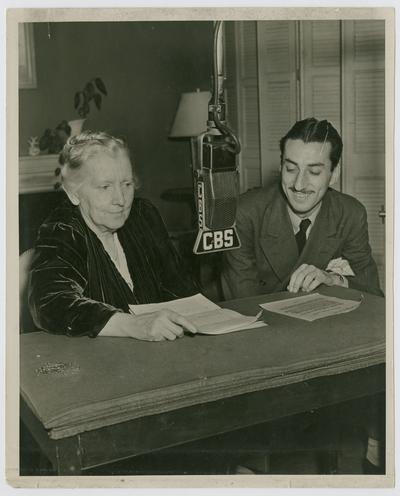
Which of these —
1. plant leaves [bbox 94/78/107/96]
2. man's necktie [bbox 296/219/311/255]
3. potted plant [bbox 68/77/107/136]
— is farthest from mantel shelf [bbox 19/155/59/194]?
plant leaves [bbox 94/78/107/96]

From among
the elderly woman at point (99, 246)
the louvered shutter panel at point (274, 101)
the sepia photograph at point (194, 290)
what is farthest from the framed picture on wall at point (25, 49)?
the louvered shutter panel at point (274, 101)

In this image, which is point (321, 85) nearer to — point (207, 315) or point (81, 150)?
point (81, 150)

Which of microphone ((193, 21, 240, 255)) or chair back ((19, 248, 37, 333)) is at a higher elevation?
microphone ((193, 21, 240, 255))

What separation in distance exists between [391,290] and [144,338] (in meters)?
0.63

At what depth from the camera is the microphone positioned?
119 cm

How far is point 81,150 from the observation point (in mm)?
1732

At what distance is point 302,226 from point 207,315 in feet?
2.23

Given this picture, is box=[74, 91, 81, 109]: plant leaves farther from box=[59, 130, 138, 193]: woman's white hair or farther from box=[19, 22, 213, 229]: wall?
box=[59, 130, 138, 193]: woman's white hair

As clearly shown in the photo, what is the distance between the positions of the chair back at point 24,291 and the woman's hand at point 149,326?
225 mm

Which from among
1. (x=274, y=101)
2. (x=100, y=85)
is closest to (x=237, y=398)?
(x=100, y=85)

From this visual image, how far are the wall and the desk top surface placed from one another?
1.95 ft

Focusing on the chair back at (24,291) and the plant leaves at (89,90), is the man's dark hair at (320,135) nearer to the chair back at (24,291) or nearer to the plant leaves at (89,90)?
the plant leaves at (89,90)

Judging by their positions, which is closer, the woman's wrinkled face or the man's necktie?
the woman's wrinkled face

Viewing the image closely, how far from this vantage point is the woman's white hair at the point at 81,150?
173cm
